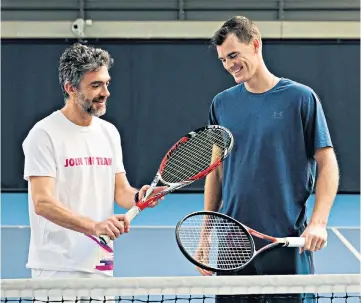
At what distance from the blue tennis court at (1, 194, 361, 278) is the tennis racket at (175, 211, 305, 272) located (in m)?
2.34

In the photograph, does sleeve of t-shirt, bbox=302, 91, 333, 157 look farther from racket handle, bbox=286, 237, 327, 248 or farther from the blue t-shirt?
racket handle, bbox=286, 237, 327, 248

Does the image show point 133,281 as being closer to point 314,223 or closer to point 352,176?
point 314,223

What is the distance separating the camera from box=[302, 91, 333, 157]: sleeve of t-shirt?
224 centimetres

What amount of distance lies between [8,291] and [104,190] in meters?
0.61

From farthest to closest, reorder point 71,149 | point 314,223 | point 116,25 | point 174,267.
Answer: point 116,25, point 174,267, point 71,149, point 314,223

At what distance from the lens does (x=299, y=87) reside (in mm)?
2275

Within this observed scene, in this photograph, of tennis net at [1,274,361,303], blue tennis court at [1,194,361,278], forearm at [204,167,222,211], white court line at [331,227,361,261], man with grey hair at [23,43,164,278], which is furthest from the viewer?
white court line at [331,227,361,261]

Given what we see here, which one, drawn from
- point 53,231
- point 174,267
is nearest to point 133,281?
point 53,231

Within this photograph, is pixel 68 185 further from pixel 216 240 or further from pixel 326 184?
pixel 326 184

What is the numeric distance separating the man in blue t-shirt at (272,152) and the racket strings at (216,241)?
0.23ft

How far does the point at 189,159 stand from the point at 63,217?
682mm

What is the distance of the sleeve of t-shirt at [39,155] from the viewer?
2.29 meters

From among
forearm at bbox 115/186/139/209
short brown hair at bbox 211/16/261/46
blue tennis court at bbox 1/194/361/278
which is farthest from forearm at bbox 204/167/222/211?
blue tennis court at bbox 1/194/361/278

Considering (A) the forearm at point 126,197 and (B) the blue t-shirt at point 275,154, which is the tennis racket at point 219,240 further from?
(A) the forearm at point 126,197
